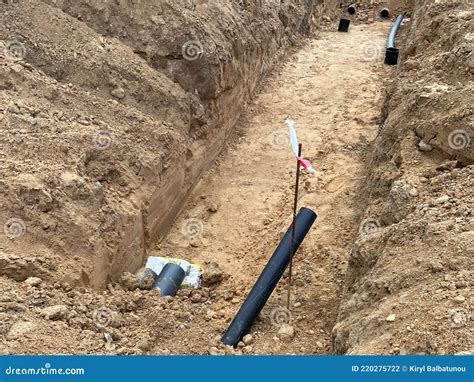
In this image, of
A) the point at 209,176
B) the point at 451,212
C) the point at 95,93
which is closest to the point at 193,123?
the point at 209,176

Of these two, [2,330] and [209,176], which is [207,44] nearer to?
[209,176]

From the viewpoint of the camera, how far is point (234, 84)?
8930mm

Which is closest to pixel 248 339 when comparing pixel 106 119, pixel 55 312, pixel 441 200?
pixel 55 312

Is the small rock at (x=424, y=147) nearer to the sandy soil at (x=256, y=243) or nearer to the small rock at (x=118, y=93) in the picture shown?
the sandy soil at (x=256, y=243)

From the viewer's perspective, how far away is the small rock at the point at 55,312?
4117 millimetres

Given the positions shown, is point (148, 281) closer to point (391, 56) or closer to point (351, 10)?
point (391, 56)

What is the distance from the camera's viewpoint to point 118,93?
22.7 ft

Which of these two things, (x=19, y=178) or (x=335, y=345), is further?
(x=19, y=178)

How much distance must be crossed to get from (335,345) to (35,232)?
3006 mm

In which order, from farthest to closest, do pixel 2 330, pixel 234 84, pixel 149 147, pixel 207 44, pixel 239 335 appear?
pixel 234 84 → pixel 207 44 → pixel 149 147 → pixel 239 335 → pixel 2 330

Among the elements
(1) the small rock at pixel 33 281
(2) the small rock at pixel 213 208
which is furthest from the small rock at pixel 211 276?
(1) the small rock at pixel 33 281

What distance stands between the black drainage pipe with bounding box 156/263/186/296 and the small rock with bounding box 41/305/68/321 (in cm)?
133

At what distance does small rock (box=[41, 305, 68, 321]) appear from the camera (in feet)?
13.5

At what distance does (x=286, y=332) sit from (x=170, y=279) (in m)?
1.41
